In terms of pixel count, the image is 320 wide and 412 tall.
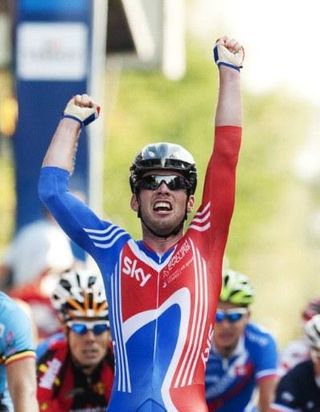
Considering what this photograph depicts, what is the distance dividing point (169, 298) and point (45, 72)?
978 centimetres

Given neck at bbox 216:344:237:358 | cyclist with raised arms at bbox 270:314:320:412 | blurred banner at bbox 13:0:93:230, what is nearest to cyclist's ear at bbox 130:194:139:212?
cyclist with raised arms at bbox 270:314:320:412

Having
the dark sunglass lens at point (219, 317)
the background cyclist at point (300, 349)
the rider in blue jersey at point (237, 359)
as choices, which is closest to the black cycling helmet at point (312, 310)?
the background cyclist at point (300, 349)

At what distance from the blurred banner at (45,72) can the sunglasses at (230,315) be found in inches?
223

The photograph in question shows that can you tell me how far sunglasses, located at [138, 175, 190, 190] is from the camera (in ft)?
28.2

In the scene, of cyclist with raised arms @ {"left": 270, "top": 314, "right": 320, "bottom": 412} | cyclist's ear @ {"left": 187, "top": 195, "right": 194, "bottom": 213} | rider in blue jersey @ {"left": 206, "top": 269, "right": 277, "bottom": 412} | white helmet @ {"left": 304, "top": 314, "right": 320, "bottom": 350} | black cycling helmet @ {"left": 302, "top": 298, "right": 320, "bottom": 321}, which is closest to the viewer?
cyclist's ear @ {"left": 187, "top": 195, "right": 194, "bottom": 213}

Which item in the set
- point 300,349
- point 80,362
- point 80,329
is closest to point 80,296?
point 80,329

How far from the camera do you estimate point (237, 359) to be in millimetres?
12531

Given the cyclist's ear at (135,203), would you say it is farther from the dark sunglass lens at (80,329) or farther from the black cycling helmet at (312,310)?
the black cycling helmet at (312,310)

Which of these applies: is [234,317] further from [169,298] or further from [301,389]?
[169,298]

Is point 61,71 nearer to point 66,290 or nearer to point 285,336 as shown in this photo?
point 66,290

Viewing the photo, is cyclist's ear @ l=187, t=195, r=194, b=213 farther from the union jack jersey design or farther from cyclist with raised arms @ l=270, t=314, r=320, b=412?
cyclist with raised arms @ l=270, t=314, r=320, b=412

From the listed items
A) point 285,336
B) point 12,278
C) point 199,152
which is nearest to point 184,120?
point 199,152

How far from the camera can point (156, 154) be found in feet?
28.5

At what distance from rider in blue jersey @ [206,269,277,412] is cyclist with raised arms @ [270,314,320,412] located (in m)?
0.94
